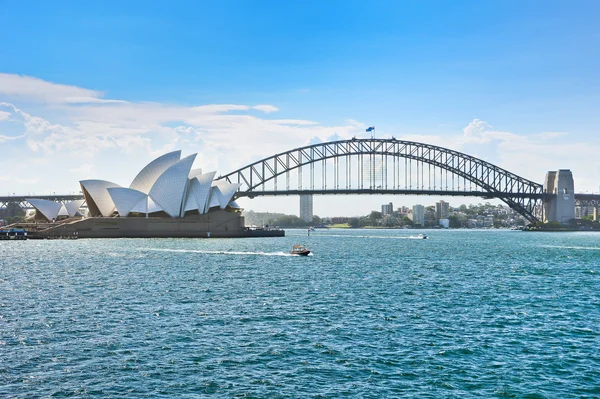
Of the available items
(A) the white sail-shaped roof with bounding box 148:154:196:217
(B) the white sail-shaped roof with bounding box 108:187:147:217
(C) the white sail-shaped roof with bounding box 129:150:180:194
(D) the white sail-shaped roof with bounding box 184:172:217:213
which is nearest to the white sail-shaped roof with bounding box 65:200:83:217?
(C) the white sail-shaped roof with bounding box 129:150:180:194

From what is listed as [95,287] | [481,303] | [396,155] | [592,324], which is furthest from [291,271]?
[396,155]

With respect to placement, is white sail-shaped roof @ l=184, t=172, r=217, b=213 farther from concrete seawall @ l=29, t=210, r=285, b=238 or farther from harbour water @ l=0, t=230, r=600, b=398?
harbour water @ l=0, t=230, r=600, b=398

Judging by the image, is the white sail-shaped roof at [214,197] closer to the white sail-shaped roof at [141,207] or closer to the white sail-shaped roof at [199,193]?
the white sail-shaped roof at [199,193]

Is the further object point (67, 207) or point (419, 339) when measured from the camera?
point (67, 207)

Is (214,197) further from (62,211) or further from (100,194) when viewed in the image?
(62,211)

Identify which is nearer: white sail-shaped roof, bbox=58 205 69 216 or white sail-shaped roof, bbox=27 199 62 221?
white sail-shaped roof, bbox=27 199 62 221

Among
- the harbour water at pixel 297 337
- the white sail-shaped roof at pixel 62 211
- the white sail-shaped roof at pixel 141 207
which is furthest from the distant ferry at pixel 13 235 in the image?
the harbour water at pixel 297 337

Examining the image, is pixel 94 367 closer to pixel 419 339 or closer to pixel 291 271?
pixel 419 339
